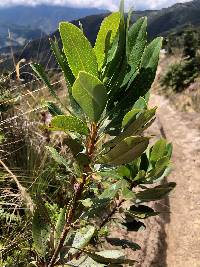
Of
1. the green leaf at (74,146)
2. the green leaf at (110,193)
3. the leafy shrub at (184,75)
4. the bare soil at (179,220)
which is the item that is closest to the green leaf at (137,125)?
the green leaf at (74,146)

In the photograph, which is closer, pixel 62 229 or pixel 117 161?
pixel 117 161

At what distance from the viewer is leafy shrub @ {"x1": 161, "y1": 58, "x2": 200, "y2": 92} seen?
20.0 m

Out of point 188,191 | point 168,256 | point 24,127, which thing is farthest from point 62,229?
point 188,191

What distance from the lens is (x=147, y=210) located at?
2385 millimetres

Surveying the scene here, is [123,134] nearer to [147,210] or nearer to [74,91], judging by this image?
[74,91]

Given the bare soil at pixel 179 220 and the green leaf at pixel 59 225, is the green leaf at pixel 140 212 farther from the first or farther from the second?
the green leaf at pixel 59 225

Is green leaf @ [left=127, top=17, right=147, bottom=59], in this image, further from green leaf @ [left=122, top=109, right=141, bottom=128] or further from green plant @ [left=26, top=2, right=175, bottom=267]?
green leaf @ [left=122, top=109, right=141, bottom=128]

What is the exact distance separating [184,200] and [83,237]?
242 inches

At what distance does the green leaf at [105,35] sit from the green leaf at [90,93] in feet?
0.62

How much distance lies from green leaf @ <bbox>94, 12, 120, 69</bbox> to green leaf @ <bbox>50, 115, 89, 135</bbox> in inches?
8.5

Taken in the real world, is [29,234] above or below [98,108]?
below

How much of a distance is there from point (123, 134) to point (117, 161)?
10 centimetres

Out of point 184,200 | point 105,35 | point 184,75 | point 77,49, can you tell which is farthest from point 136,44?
point 184,75

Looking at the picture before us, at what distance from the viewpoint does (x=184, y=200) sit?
25.8 ft
